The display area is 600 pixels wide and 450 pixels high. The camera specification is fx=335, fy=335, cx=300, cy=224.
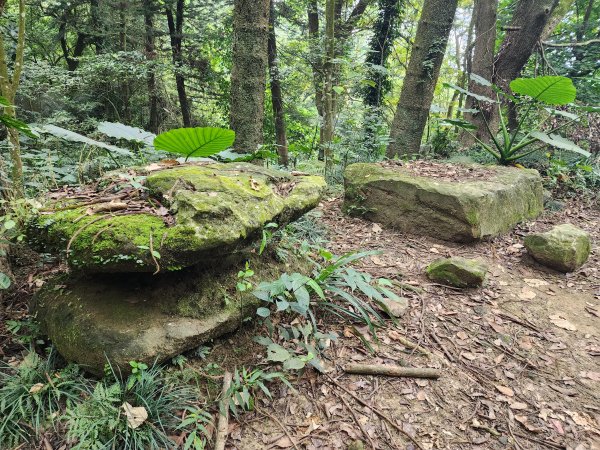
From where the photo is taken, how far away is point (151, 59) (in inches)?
312

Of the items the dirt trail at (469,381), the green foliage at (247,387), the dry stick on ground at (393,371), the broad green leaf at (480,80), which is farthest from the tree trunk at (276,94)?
the green foliage at (247,387)

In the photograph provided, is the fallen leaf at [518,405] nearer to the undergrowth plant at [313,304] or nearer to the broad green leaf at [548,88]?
the undergrowth plant at [313,304]

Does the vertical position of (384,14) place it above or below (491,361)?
above

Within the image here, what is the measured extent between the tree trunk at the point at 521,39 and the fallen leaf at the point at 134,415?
290 inches

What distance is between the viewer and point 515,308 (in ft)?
8.82

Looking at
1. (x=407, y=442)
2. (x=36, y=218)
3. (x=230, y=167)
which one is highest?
(x=230, y=167)

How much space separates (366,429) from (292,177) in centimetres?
196

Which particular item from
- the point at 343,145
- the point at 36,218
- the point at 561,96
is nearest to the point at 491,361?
the point at 36,218

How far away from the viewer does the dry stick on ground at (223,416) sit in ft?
5.26

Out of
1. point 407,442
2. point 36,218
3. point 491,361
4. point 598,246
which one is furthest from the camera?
point 598,246

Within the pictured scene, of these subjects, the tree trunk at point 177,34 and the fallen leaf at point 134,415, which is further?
the tree trunk at point 177,34

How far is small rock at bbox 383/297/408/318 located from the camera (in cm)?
246

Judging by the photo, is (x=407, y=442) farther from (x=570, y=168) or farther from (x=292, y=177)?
(x=570, y=168)

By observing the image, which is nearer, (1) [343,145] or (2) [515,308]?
(2) [515,308]
